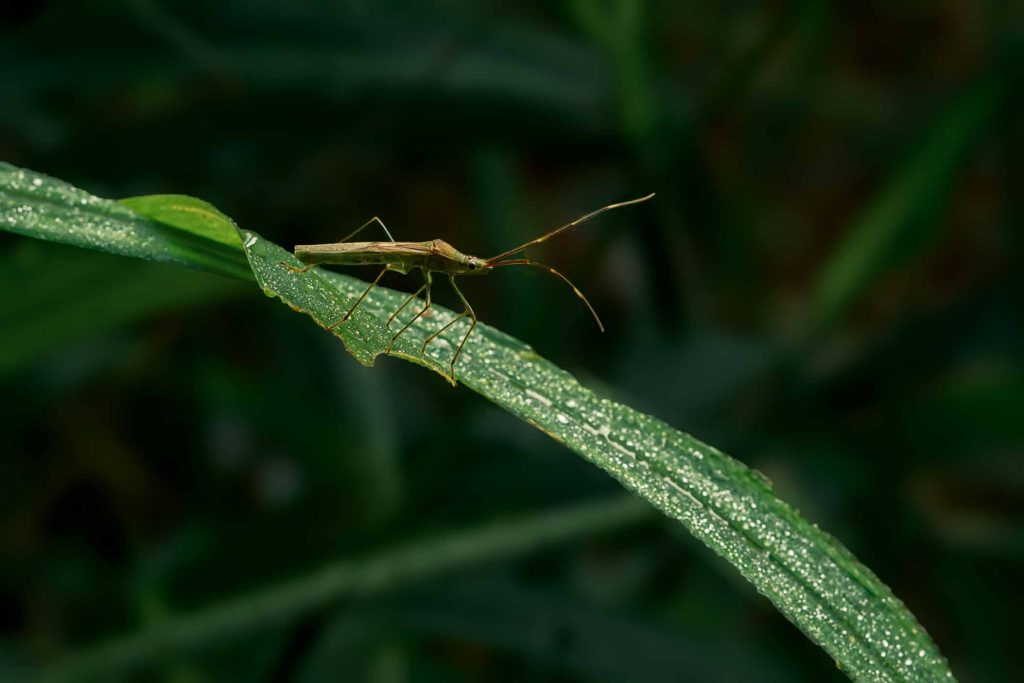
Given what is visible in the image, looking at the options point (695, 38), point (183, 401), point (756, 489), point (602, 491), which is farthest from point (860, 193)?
point (756, 489)

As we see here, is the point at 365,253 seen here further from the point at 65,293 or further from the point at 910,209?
A: the point at 910,209

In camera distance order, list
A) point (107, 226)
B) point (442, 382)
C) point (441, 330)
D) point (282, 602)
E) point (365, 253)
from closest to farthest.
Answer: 1. point (107, 226)
2. point (441, 330)
3. point (365, 253)
4. point (282, 602)
5. point (442, 382)

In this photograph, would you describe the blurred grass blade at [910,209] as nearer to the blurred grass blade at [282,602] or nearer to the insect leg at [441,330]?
the blurred grass blade at [282,602]

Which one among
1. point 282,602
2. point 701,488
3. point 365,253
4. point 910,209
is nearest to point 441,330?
point 701,488

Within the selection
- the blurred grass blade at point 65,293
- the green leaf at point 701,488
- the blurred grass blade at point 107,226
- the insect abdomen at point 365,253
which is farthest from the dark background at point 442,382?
the green leaf at point 701,488

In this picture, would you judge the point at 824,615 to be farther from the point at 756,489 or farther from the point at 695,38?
the point at 695,38

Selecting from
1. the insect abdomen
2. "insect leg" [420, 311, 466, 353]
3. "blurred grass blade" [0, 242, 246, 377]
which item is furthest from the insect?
"blurred grass blade" [0, 242, 246, 377]

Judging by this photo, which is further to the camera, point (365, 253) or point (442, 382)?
point (442, 382)

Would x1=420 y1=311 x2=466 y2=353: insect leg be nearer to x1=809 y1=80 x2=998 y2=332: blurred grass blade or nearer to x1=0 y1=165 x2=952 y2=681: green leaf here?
x1=0 y1=165 x2=952 y2=681: green leaf
